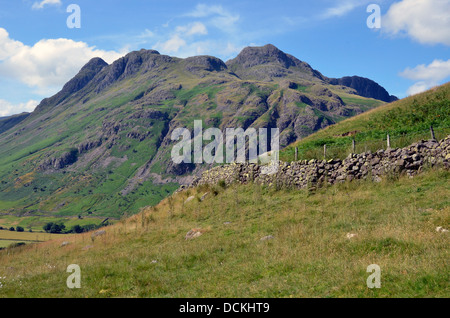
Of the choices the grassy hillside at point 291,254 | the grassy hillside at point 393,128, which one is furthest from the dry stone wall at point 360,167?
the grassy hillside at point 393,128

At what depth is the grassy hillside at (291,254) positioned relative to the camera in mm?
8883

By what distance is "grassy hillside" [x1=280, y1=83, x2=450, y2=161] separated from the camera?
25.1 m

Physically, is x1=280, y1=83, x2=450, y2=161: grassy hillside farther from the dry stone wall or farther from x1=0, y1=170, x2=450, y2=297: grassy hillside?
x1=0, y1=170, x2=450, y2=297: grassy hillside

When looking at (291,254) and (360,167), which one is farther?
(360,167)

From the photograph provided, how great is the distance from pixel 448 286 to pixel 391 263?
1.85m

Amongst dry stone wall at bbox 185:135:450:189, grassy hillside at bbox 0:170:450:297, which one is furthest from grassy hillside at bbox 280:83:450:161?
grassy hillside at bbox 0:170:450:297

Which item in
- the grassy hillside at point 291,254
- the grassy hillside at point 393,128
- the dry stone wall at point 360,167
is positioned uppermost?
the grassy hillside at point 393,128

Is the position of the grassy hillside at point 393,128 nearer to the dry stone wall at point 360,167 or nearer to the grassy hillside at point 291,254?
the dry stone wall at point 360,167

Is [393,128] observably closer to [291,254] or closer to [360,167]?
[360,167]

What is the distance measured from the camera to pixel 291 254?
11602 millimetres

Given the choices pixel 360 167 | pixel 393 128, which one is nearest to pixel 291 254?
pixel 360 167

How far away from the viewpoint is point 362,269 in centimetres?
909

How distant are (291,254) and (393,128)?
26584mm

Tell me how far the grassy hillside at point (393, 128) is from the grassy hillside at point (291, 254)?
18.8 ft
